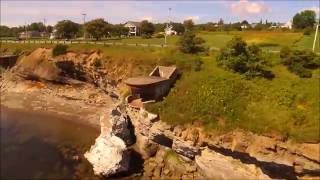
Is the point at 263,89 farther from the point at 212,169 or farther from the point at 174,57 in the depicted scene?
the point at 174,57

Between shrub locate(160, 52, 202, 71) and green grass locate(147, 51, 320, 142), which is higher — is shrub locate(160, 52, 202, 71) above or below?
above

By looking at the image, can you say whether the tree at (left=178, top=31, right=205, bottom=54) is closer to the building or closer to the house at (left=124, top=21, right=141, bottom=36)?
the building

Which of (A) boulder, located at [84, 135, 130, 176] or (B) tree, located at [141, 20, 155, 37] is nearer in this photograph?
(A) boulder, located at [84, 135, 130, 176]

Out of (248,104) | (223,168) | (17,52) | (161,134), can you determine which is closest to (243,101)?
(248,104)

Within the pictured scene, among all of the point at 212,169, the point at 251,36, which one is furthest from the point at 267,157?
the point at 251,36

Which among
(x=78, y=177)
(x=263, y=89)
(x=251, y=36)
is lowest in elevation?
(x=78, y=177)

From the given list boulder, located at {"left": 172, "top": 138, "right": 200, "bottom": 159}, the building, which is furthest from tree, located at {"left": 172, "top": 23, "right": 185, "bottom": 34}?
boulder, located at {"left": 172, "top": 138, "right": 200, "bottom": 159}

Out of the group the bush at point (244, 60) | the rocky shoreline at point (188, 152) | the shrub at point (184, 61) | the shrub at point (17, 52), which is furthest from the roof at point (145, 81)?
the shrub at point (17, 52)

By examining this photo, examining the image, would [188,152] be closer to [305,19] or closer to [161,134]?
[161,134]
